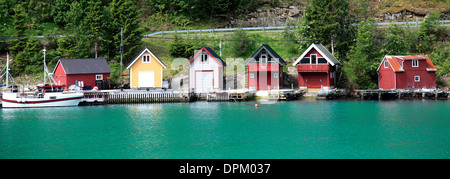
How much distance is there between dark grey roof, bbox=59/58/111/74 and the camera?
187 feet

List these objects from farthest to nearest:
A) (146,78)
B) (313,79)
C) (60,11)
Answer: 1. (60,11)
2. (313,79)
3. (146,78)

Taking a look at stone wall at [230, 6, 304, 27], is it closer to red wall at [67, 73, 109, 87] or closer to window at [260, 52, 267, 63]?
window at [260, 52, 267, 63]

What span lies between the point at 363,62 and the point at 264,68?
12.1 m

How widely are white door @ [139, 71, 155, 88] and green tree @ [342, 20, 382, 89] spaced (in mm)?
24199

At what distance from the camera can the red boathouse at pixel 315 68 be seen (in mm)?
57875

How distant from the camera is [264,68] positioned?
190ft

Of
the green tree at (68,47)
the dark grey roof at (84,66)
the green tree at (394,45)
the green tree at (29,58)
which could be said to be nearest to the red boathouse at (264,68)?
the green tree at (394,45)

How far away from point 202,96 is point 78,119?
1714cm

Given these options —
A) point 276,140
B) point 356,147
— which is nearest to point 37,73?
point 276,140

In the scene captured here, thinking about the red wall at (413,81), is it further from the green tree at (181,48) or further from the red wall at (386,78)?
the green tree at (181,48)

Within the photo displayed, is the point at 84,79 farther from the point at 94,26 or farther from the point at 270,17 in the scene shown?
the point at 270,17

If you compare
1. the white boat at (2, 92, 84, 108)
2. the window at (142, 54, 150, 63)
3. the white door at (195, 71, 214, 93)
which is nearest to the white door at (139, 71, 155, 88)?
the window at (142, 54, 150, 63)

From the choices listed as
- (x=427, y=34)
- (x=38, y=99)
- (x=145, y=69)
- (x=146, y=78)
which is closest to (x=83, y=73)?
(x=38, y=99)
